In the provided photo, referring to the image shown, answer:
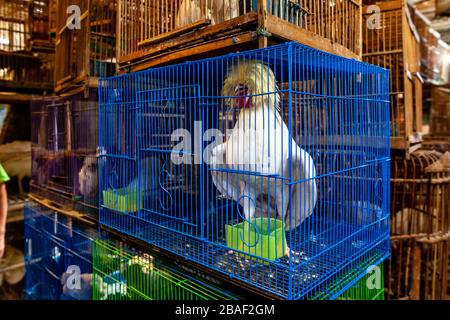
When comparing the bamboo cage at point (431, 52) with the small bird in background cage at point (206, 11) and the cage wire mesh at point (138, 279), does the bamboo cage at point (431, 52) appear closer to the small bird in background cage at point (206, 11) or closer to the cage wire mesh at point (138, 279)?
the small bird in background cage at point (206, 11)

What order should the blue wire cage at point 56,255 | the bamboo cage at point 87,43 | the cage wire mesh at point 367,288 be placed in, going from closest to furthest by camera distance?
the cage wire mesh at point 367,288
the blue wire cage at point 56,255
the bamboo cage at point 87,43

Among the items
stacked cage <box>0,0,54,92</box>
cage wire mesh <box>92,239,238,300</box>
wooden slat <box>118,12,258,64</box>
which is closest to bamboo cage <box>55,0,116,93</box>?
wooden slat <box>118,12,258,64</box>

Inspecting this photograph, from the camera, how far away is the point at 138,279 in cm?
202

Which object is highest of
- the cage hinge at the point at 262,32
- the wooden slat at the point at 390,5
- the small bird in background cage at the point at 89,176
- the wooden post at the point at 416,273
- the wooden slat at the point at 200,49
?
the wooden slat at the point at 390,5

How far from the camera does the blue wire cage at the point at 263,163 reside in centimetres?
139

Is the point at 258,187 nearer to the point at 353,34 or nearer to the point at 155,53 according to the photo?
the point at 155,53

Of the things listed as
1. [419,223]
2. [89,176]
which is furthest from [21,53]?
[419,223]

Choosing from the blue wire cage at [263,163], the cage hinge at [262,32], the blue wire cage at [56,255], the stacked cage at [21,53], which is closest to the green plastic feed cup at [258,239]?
the blue wire cage at [263,163]

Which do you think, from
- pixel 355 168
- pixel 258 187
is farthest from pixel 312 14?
pixel 258 187

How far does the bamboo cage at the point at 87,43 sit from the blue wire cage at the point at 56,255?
1172 millimetres

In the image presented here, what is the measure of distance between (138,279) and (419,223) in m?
2.14

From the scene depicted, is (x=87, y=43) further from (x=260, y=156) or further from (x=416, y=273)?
(x=416, y=273)

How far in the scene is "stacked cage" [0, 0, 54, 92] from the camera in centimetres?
417
